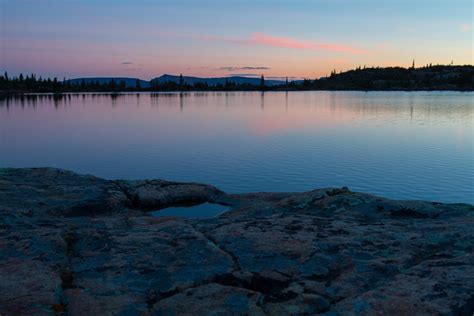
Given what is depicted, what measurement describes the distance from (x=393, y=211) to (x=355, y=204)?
98cm

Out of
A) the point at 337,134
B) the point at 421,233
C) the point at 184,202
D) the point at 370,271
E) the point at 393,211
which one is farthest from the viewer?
Result: the point at 337,134

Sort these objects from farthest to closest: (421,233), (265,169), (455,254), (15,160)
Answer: (15,160)
(265,169)
(421,233)
(455,254)

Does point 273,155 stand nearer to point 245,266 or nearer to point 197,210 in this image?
point 197,210

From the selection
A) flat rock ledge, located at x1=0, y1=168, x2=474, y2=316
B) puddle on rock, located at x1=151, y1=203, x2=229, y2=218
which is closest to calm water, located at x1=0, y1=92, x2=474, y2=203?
puddle on rock, located at x1=151, y1=203, x2=229, y2=218

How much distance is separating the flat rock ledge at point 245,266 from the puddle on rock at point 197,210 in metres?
5.08

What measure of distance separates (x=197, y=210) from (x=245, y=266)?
32.8 ft

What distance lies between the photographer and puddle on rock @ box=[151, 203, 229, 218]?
52.0 ft

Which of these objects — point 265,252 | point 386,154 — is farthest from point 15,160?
point 265,252

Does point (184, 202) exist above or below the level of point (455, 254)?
below

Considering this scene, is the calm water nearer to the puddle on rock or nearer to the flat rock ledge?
the puddle on rock

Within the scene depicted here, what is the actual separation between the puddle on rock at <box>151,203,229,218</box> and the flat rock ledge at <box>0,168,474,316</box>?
508 centimetres

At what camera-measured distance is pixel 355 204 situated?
11.3 m

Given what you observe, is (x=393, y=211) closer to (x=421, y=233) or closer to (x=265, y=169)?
(x=421, y=233)

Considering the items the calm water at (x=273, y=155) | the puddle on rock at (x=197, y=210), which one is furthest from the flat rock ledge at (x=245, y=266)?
the calm water at (x=273, y=155)
